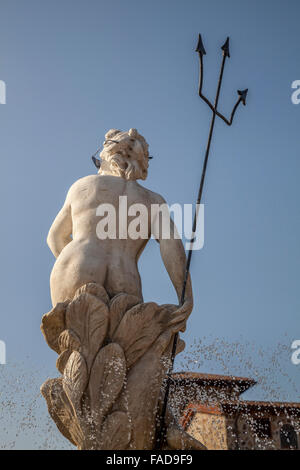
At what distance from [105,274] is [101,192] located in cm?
92

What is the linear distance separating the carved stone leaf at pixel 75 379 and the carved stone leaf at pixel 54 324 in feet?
0.77

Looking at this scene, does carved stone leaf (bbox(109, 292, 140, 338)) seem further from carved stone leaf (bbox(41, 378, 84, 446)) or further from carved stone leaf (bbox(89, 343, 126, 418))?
carved stone leaf (bbox(41, 378, 84, 446))

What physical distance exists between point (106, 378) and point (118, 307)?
585mm

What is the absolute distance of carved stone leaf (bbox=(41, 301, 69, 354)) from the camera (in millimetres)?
4402

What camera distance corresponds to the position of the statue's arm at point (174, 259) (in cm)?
504

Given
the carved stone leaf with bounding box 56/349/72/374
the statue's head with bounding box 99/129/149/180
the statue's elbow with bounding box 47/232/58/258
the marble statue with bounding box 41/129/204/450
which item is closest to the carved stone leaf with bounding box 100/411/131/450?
the marble statue with bounding box 41/129/204/450

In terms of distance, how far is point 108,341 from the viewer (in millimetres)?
4434

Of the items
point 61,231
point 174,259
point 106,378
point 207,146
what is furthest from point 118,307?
point 207,146

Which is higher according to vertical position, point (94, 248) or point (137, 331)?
point (94, 248)

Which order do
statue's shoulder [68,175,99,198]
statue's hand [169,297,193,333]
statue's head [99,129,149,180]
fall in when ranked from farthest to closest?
statue's head [99,129,149,180] → statue's shoulder [68,175,99,198] → statue's hand [169,297,193,333]

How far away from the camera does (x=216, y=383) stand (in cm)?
1661

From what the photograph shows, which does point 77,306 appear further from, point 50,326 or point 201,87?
point 201,87

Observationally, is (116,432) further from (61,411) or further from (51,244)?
(51,244)

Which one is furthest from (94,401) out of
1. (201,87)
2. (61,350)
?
(201,87)
